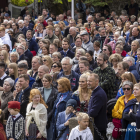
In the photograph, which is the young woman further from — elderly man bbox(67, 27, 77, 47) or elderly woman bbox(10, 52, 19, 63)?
elderly man bbox(67, 27, 77, 47)

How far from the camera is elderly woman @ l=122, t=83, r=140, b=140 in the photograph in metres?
6.38

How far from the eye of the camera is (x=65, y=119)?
687 cm

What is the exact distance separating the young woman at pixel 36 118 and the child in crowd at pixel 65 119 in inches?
17.3

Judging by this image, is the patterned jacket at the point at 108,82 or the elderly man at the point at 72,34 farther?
the elderly man at the point at 72,34

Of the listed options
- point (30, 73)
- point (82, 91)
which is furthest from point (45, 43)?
point (82, 91)

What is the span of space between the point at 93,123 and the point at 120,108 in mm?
735

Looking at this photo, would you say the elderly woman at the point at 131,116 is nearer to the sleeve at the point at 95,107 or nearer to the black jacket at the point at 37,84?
the sleeve at the point at 95,107

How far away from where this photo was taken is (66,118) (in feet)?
22.5

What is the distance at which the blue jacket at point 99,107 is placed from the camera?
6.71 metres

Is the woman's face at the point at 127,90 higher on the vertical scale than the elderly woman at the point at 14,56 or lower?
lower

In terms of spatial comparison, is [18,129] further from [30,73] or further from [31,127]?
[30,73]

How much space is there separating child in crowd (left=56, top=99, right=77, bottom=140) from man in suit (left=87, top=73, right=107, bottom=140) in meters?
0.36

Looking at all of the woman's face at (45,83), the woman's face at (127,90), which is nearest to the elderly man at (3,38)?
the woman's face at (45,83)

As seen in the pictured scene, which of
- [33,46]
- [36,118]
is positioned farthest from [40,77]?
[33,46]
